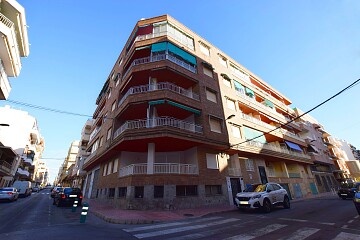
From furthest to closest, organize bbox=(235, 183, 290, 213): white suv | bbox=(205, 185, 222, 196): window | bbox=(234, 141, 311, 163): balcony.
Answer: bbox=(234, 141, 311, 163): balcony, bbox=(205, 185, 222, 196): window, bbox=(235, 183, 290, 213): white suv

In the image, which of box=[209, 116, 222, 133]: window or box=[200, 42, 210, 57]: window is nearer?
box=[209, 116, 222, 133]: window

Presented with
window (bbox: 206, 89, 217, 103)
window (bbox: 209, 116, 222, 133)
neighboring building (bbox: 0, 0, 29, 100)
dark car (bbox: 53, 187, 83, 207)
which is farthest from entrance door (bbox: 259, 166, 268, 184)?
neighboring building (bbox: 0, 0, 29, 100)

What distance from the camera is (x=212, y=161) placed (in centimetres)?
1789

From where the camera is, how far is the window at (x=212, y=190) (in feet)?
52.8

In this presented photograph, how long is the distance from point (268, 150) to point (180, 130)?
525 inches

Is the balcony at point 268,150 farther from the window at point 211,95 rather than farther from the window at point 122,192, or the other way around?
the window at point 122,192

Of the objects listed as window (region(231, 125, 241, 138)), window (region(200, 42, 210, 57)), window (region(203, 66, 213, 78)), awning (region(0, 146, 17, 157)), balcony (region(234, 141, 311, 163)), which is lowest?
balcony (region(234, 141, 311, 163))

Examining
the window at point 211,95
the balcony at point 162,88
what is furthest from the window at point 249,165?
the balcony at point 162,88

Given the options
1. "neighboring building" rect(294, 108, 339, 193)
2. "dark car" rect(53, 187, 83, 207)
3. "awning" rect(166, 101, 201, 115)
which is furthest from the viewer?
"neighboring building" rect(294, 108, 339, 193)

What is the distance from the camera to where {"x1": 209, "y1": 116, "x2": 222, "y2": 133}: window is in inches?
739

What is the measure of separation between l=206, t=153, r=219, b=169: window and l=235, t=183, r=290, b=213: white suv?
463 centimetres

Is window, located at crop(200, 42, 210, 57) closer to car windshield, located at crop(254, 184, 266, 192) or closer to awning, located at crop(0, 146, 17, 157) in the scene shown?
car windshield, located at crop(254, 184, 266, 192)

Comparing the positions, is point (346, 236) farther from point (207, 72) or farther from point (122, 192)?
point (207, 72)

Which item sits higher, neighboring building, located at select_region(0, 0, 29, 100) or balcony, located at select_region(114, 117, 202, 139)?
neighboring building, located at select_region(0, 0, 29, 100)
